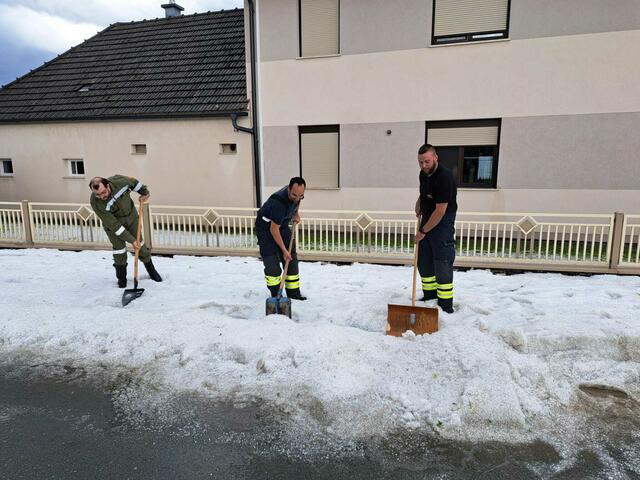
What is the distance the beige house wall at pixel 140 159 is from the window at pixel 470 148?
15.6 feet

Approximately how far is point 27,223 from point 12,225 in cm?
35

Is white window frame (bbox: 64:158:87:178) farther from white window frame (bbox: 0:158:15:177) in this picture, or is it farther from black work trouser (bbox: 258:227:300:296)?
black work trouser (bbox: 258:227:300:296)

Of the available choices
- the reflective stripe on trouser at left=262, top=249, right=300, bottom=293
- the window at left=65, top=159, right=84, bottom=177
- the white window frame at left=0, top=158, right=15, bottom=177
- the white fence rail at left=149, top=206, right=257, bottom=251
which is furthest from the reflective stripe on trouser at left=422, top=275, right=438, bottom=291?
the white window frame at left=0, top=158, right=15, bottom=177

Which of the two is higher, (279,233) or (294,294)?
(279,233)

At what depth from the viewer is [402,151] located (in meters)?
10.4

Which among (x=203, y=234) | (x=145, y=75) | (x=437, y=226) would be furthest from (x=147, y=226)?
(x=145, y=75)

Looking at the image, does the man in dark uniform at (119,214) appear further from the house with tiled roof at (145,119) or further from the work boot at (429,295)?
the house with tiled roof at (145,119)

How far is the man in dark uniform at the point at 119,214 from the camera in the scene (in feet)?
19.1

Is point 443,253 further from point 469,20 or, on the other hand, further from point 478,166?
point 469,20

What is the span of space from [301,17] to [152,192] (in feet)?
19.7

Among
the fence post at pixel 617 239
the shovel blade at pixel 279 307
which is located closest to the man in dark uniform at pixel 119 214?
the shovel blade at pixel 279 307

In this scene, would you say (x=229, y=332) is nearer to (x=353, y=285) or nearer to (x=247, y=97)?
(x=353, y=285)

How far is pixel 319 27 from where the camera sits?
10531 mm

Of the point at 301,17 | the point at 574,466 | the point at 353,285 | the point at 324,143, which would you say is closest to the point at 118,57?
the point at 301,17
